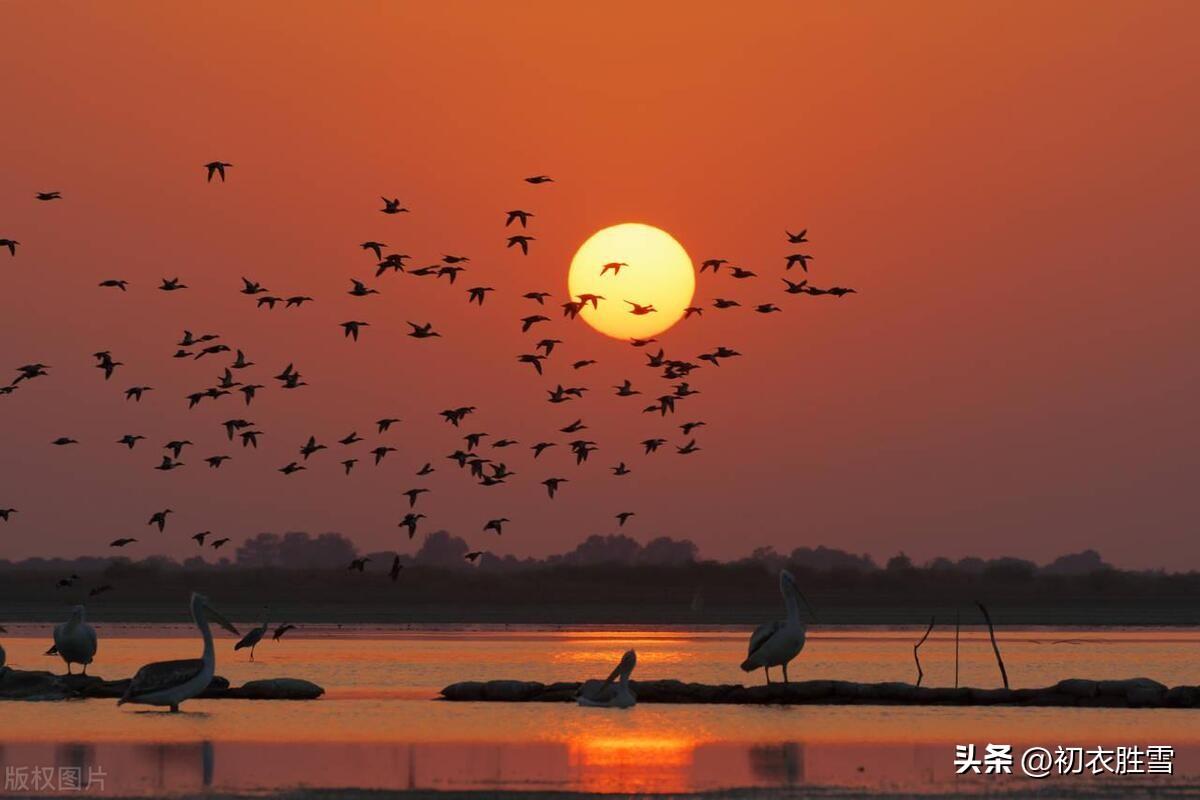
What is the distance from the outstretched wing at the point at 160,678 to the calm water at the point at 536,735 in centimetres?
56

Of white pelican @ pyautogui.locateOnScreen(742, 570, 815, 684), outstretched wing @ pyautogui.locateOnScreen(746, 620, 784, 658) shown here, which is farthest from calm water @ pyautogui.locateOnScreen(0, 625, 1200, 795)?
outstretched wing @ pyautogui.locateOnScreen(746, 620, 784, 658)

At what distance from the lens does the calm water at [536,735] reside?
28.1 meters

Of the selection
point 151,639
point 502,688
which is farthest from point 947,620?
point 502,688

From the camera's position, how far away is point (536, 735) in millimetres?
34969

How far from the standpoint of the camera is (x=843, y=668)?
2256 inches

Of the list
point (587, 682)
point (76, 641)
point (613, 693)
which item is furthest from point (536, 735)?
point (76, 641)

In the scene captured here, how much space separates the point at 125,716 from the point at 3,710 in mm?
3022

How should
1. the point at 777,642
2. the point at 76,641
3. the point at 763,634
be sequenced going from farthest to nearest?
1. the point at 76,641
2. the point at 763,634
3. the point at 777,642

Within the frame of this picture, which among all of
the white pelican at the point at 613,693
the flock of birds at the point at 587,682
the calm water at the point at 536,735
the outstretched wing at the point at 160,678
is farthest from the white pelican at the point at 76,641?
the white pelican at the point at 613,693

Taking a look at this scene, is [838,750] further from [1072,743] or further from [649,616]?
[649,616]

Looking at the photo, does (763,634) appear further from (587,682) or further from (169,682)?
(169,682)

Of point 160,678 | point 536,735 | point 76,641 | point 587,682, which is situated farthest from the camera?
point 76,641

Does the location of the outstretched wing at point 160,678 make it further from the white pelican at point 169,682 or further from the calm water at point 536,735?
the calm water at point 536,735

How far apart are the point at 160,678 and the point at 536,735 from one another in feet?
28.0
